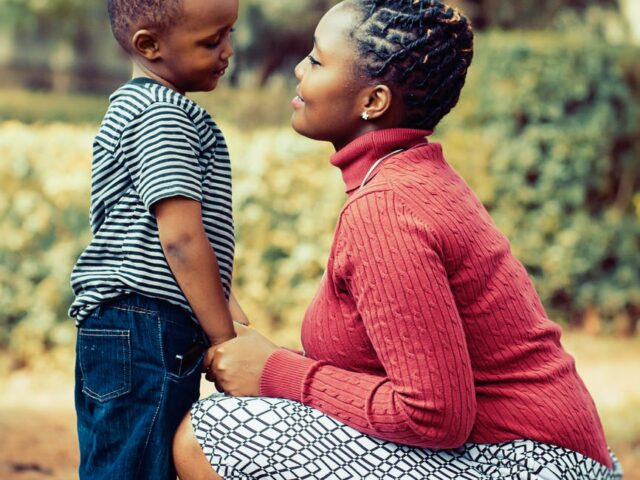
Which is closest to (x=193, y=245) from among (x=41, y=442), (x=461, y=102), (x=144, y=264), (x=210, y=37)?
(x=144, y=264)

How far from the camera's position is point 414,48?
7.49ft

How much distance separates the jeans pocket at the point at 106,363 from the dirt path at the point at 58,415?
2.35 m

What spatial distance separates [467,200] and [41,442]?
342 centimetres

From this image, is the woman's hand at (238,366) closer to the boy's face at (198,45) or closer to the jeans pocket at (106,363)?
the jeans pocket at (106,363)

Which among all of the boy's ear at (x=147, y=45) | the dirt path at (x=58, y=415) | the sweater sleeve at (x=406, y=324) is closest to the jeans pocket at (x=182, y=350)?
the sweater sleeve at (x=406, y=324)

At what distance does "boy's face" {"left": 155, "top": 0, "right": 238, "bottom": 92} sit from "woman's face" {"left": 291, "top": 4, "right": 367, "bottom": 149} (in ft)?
0.76

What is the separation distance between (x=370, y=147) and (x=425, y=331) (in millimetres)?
528

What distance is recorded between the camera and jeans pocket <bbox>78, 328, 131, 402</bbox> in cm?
233

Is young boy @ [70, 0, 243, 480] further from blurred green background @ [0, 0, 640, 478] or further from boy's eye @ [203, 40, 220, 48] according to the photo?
blurred green background @ [0, 0, 640, 478]

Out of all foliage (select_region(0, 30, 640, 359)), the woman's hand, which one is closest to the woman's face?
the woman's hand

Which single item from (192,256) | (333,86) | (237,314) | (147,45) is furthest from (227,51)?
(237,314)

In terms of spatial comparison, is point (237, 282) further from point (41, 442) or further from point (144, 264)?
point (144, 264)

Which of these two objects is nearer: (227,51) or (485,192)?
(227,51)

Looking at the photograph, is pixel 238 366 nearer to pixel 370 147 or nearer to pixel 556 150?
pixel 370 147
